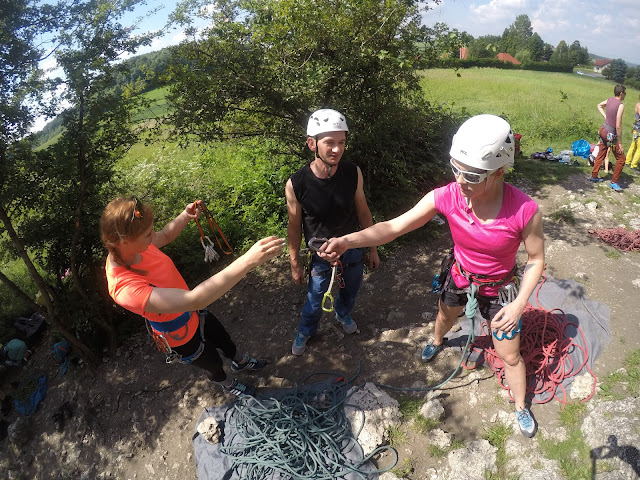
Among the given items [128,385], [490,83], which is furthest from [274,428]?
[490,83]

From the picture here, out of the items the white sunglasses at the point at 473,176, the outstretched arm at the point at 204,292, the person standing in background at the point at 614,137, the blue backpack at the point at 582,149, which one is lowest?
the blue backpack at the point at 582,149

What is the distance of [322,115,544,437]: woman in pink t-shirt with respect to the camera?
2.07 metres

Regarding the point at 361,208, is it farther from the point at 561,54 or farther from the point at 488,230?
the point at 561,54

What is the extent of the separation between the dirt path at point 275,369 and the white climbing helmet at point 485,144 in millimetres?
2277

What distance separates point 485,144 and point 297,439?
2778mm

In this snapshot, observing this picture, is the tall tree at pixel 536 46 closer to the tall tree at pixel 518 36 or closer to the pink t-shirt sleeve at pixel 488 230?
the tall tree at pixel 518 36

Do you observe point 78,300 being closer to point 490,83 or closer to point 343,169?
point 343,169

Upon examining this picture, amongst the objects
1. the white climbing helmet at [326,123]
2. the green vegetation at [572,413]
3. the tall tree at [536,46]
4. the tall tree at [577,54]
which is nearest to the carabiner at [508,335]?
the green vegetation at [572,413]

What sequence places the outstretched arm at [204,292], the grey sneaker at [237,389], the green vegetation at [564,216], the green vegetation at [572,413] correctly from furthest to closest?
the green vegetation at [564,216]
the grey sneaker at [237,389]
the green vegetation at [572,413]
the outstretched arm at [204,292]

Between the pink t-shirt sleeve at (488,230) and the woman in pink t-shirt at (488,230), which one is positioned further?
the pink t-shirt sleeve at (488,230)

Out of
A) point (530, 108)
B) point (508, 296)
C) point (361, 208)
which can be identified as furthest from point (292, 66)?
point (530, 108)

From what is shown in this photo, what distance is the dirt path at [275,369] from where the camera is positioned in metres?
3.38

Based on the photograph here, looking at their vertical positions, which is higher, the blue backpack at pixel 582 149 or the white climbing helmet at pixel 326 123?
the white climbing helmet at pixel 326 123

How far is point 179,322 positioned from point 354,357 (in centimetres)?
202
